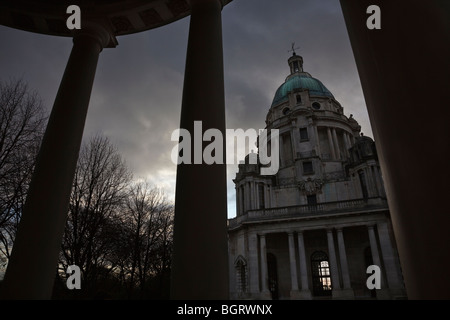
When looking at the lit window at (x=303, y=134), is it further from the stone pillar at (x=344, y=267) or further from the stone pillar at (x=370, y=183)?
the stone pillar at (x=344, y=267)

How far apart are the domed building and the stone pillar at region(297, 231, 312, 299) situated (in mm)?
148

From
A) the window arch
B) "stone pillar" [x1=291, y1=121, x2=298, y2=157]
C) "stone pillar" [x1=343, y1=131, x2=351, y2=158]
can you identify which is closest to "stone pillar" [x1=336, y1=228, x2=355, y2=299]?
"stone pillar" [x1=291, y1=121, x2=298, y2=157]

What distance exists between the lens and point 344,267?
40906mm

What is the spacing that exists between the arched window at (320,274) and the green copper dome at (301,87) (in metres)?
37.9

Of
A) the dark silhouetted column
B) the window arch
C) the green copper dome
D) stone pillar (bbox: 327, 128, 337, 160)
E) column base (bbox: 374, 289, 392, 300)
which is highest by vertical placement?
the green copper dome

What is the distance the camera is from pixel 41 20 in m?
10.0

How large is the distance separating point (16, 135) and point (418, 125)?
2077cm

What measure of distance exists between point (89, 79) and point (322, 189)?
50.4 metres

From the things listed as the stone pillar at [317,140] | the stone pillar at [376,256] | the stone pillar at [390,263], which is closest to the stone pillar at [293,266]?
the stone pillar at [376,256]

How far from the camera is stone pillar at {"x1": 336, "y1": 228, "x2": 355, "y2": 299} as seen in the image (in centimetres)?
3891

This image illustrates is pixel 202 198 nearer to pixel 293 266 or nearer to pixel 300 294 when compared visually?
pixel 300 294

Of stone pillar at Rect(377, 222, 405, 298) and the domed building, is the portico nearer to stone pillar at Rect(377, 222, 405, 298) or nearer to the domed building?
stone pillar at Rect(377, 222, 405, 298)
